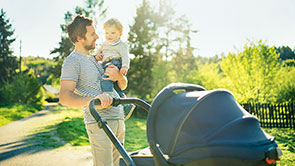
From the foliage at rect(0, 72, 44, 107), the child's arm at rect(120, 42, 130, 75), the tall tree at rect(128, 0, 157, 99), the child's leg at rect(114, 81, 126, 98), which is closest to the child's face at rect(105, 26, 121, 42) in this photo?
the child's arm at rect(120, 42, 130, 75)

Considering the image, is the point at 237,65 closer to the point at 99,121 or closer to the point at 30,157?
the point at 30,157

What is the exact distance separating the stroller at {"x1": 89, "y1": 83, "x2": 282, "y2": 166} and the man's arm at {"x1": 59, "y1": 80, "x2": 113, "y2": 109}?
0.61 metres

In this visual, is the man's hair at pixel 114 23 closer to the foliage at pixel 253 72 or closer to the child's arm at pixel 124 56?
the child's arm at pixel 124 56

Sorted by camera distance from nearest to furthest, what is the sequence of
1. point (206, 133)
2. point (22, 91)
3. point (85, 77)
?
point (206, 133) → point (85, 77) → point (22, 91)

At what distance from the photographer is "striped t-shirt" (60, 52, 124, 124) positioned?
248 cm

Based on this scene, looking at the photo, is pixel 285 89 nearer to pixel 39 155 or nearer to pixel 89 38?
pixel 39 155

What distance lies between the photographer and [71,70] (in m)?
2.47

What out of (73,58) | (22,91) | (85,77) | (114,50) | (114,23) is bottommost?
(22,91)

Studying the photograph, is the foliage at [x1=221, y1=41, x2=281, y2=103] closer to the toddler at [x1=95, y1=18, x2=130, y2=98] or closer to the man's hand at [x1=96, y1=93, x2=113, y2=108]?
the toddler at [x1=95, y1=18, x2=130, y2=98]

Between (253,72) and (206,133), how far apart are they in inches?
602

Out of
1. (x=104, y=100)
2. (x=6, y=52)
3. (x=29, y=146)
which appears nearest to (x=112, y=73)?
(x=104, y=100)

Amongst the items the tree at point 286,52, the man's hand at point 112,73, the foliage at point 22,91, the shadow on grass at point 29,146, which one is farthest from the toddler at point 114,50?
the tree at point 286,52

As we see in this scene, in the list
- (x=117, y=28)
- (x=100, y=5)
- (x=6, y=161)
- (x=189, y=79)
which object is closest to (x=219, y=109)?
(x=117, y=28)

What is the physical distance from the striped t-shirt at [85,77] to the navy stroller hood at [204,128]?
881mm
